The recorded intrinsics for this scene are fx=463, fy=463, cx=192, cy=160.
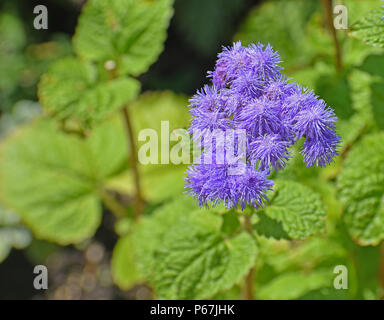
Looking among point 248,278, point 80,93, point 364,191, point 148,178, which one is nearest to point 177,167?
point 148,178

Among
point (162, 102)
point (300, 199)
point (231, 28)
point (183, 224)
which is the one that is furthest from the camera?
point (231, 28)

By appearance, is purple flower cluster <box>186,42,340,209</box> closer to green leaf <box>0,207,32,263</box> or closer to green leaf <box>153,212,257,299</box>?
green leaf <box>153,212,257,299</box>

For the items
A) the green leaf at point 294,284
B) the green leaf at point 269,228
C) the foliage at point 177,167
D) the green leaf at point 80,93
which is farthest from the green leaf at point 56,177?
the green leaf at point 269,228

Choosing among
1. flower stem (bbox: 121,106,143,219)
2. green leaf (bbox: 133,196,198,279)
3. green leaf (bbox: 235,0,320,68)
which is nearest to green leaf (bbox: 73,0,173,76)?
flower stem (bbox: 121,106,143,219)

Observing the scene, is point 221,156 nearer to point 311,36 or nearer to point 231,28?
point 311,36

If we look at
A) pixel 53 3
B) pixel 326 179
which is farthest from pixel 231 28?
pixel 326 179

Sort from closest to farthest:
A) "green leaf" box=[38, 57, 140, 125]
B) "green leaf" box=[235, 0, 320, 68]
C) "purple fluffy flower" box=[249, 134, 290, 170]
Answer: "purple fluffy flower" box=[249, 134, 290, 170]
"green leaf" box=[38, 57, 140, 125]
"green leaf" box=[235, 0, 320, 68]

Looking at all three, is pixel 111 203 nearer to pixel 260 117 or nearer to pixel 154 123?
pixel 154 123
